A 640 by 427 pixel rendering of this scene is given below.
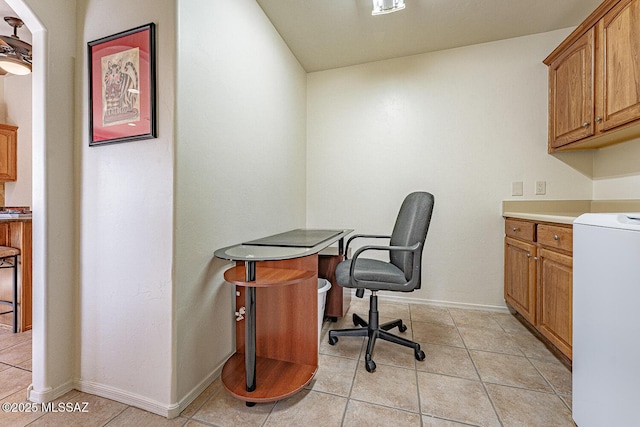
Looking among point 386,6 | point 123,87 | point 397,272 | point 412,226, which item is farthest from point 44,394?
point 386,6

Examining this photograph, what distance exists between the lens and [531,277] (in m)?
2.00

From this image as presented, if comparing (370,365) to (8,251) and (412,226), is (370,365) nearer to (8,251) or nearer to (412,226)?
(412,226)

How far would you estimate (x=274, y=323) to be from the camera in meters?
1.67

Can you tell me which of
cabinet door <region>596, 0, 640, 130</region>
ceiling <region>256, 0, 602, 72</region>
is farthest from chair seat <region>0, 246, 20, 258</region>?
cabinet door <region>596, 0, 640, 130</region>

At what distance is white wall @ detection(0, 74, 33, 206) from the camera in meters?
3.50

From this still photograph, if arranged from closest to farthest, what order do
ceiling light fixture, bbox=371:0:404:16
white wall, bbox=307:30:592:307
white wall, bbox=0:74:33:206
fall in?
1. ceiling light fixture, bbox=371:0:404:16
2. white wall, bbox=307:30:592:307
3. white wall, bbox=0:74:33:206

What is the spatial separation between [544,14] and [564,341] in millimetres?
2387

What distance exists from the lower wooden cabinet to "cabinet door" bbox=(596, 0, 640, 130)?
772mm

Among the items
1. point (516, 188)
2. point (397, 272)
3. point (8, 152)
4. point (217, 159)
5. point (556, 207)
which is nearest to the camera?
point (217, 159)

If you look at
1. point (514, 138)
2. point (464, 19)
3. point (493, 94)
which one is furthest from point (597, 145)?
point (464, 19)

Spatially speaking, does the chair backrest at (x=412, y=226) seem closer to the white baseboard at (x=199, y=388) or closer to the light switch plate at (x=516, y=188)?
the light switch plate at (x=516, y=188)

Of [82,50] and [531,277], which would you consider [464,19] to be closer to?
[531,277]

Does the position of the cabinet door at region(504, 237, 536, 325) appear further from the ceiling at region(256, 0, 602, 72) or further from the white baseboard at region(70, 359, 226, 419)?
the white baseboard at region(70, 359, 226, 419)

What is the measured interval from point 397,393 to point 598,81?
7.78ft
